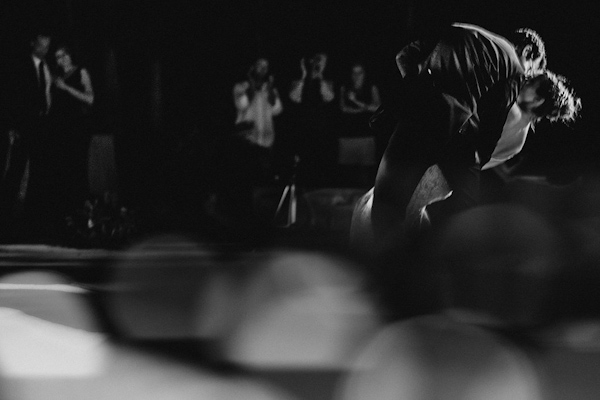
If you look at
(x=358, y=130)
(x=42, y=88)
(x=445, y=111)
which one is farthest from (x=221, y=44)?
(x=445, y=111)

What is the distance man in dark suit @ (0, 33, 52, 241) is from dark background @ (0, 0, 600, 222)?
97cm

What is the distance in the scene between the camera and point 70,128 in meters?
9.98

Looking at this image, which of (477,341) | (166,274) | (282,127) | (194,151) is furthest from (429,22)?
(477,341)

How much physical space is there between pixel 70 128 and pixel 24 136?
46 centimetres

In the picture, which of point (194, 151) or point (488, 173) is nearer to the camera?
point (488, 173)

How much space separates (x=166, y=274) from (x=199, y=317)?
192 centimetres

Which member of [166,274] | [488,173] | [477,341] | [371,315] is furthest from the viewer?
[488,173]

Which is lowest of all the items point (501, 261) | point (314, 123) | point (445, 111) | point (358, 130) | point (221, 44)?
point (501, 261)

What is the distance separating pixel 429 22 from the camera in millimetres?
10953

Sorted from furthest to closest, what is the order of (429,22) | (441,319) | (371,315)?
(429,22) → (371,315) → (441,319)

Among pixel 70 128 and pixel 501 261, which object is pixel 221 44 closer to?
pixel 70 128

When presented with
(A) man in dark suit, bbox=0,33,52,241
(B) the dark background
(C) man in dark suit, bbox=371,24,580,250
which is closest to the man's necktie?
(A) man in dark suit, bbox=0,33,52,241

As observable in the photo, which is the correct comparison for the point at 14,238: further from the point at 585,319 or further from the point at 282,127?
the point at 585,319

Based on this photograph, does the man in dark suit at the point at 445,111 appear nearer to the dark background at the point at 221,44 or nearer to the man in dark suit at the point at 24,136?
the man in dark suit at the point at 24,136
